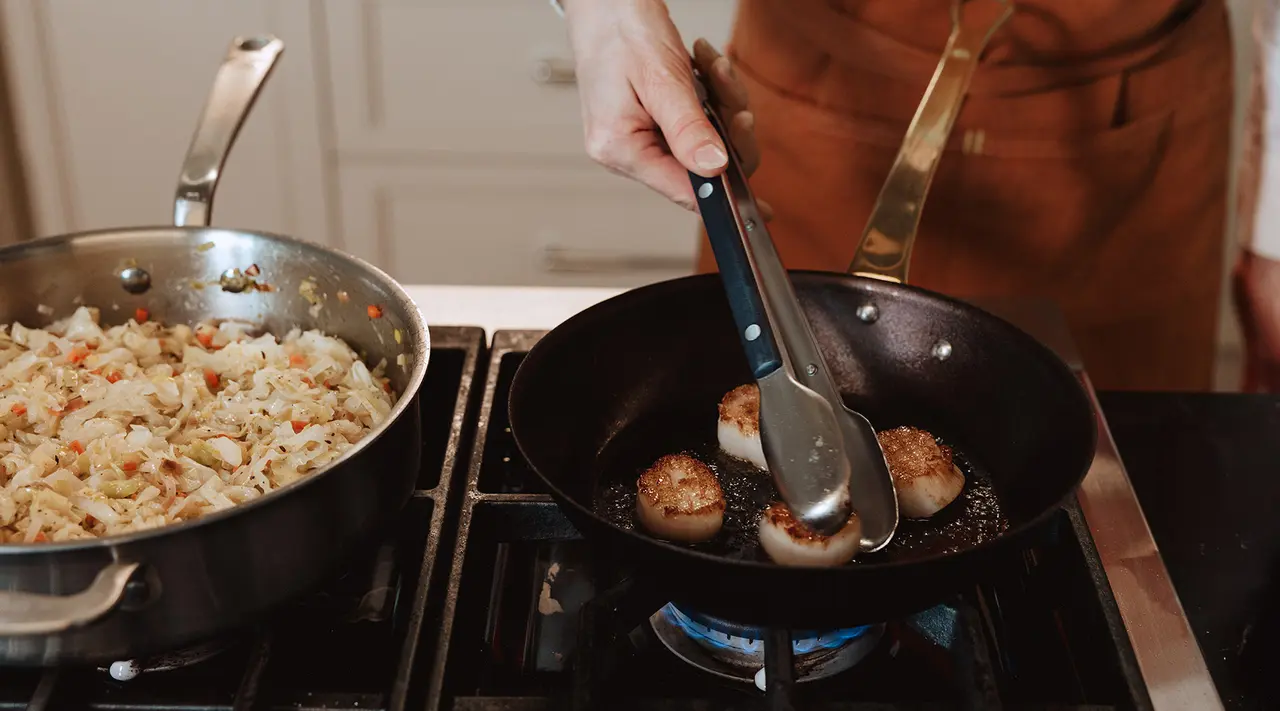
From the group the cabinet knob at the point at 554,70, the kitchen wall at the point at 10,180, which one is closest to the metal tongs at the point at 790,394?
the cabinet knob at the point at 554,70

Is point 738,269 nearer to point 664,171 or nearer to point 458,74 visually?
point 664,171

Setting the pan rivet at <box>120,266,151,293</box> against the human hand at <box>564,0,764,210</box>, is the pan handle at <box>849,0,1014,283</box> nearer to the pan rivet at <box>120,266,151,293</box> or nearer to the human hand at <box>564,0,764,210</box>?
the human hand at <box>564,0,764,210</box>

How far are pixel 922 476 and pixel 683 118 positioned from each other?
0.34 m

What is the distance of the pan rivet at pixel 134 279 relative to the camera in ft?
3.08

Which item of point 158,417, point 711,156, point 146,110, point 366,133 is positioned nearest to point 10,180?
point 146,110

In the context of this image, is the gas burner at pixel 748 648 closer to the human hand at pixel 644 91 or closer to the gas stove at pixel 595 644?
the gas stove at pixel 595 644

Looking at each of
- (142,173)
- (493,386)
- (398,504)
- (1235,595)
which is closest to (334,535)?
(398,504)

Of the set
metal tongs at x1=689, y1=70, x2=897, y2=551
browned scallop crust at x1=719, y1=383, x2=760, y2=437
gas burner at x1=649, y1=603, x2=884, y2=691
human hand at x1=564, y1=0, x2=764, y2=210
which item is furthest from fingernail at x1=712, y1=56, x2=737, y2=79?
gas burner at x1=649, y1=603, x2=884, y2=691

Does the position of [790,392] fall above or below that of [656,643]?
above

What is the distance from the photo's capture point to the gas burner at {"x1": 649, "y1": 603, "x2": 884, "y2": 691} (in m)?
0.73

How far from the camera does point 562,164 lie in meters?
2.21

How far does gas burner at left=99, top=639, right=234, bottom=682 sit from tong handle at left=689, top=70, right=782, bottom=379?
0.43 metres

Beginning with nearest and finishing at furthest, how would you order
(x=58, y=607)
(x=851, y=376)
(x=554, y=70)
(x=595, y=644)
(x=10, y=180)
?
(x=58, y=607)
(x=595, y=644)
(x=851, y=376)
(x=554, y=70)
(x=10, y=180)

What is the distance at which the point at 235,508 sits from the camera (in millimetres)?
581
